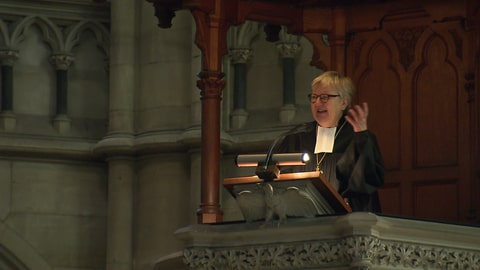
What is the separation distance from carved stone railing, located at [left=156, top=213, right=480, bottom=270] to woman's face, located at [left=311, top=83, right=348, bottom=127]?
1.06 meters

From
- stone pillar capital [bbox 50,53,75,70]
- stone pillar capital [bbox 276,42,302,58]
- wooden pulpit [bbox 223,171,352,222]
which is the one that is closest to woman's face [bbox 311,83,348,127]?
wooden pulpit [bbox 223,171,352,222]

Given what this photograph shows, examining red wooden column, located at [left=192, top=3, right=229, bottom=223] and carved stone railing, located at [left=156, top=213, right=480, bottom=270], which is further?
red wooden column, located at [left=192, top=3, right=229, bottom=223]

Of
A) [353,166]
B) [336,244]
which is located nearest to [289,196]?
[336,244]

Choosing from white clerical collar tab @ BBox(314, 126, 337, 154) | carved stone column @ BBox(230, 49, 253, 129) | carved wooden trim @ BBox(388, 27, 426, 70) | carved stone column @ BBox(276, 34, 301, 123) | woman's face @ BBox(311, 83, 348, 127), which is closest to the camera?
woman's face @ BBox(311, 83, 348, 127)

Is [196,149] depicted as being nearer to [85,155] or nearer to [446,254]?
[85,155]

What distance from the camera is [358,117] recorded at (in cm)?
988

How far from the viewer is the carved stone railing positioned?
29.2 ft

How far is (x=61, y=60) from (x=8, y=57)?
0.50 meters

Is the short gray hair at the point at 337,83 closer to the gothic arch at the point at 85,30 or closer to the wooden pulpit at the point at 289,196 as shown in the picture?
the wooden pulpit at the point at 289,196

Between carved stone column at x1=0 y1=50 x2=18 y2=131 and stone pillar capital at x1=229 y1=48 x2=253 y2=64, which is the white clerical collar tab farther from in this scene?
carved stone column at x1=0 y1=50 x2=18 y2=131

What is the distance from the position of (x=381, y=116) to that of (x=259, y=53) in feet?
14.5

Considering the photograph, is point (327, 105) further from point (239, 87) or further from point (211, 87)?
point (239, 87)

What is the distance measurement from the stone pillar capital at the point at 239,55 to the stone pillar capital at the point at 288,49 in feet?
1.09

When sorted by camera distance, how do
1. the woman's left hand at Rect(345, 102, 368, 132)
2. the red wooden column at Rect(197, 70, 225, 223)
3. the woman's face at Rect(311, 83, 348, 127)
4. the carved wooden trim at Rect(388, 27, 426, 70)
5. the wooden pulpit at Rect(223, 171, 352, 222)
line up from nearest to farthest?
the wooden pulpit at Rect(223, 171, 352, 222)
the woman's left hand at Rect(345, 102, 368, 132)
the woman's face at Rect(311, 83, 348, 127)
the red wooden column at Rect(197, 70, 225, 223)
the carved wooden trim at Rect(388, 27, 426, 70)
